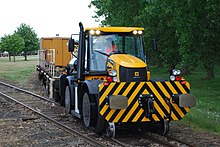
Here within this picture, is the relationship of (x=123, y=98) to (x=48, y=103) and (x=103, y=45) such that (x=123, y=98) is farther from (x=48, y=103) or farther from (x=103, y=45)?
(x=48, y=103)

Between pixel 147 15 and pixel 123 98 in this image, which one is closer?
pixel 123 98

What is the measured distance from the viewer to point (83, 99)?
11812mm

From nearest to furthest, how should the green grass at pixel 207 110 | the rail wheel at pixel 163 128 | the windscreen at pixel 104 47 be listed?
the rail wheel at pixel 163 128 < the windscreen at pixel 104 47 < the green grass at pixel 207 110

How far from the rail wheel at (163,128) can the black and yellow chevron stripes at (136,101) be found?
21 cm

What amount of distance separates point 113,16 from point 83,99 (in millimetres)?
22326

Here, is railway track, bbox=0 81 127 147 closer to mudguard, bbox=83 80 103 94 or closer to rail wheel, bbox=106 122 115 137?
rail wheel, bbox=106 122 115 137

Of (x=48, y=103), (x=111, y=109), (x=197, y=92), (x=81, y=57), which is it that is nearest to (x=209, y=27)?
(x=197, y=92)

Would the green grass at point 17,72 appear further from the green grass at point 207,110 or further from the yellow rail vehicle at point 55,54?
the green grass at point 207,110

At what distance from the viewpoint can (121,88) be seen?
10.5 m

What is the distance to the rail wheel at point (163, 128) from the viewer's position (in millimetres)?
10766

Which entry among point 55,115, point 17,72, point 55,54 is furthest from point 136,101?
point 17,72

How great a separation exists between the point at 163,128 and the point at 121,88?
171 centimetres

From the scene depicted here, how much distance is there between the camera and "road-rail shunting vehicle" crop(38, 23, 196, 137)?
10.4 m

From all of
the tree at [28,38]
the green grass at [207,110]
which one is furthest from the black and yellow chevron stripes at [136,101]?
the tree at [28,38]
